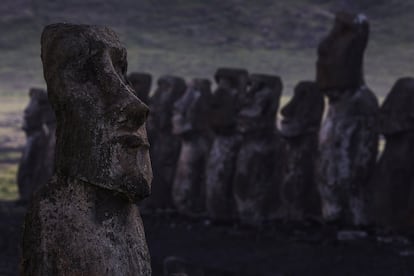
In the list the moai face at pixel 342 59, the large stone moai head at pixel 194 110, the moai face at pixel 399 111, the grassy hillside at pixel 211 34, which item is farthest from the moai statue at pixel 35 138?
the grassy hillside at pixel 211 34

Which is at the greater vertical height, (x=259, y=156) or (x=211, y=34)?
(x=211, y=34)

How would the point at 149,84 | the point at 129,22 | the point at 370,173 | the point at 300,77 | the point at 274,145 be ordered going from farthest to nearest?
the point at 129,22 < the point at 300,77 < the point at 149,84 < the point at 274,145 < the point at 370,173

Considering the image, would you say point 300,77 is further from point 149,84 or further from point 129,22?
point 149,84

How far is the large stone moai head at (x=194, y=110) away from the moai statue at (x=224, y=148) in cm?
38

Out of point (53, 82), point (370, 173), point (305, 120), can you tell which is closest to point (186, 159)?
point (305, 120)

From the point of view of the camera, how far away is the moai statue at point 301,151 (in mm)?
11461

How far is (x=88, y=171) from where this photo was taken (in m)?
4.60

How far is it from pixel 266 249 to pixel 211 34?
107ft

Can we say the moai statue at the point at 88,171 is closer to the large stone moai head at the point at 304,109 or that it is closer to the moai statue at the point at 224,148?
the large stone moai head at the point at 304,109

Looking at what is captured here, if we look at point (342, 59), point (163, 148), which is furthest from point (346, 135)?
point (163, 148)

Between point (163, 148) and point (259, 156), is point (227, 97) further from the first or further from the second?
point (163, 148)

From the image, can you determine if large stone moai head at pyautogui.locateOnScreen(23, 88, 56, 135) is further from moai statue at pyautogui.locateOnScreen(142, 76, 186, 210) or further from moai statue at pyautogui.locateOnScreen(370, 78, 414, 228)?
moai statue at pyautogui.locateOnScreen(370, 78, 414, 228)

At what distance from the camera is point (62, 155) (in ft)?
15.3

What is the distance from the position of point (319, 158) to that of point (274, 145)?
81cm
